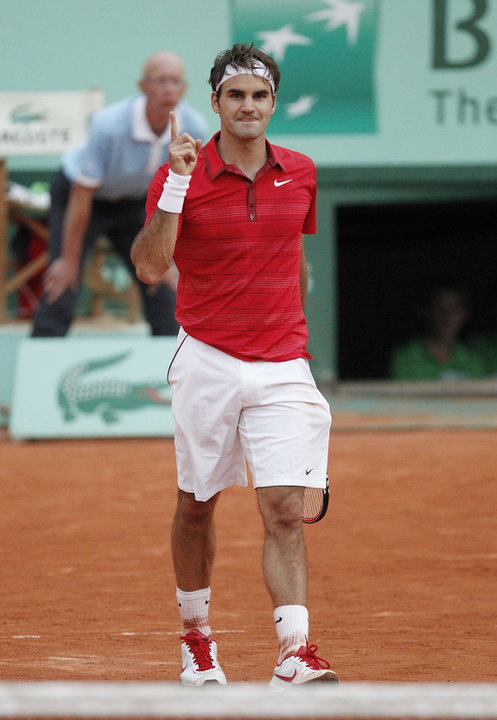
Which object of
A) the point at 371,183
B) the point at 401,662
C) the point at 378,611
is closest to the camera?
the point at 401,662

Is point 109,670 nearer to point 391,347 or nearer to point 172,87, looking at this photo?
point 172,87

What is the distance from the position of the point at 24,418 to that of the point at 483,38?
6116 millimetres

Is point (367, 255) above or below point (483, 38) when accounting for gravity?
below

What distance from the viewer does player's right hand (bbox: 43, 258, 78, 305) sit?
9.96 metres

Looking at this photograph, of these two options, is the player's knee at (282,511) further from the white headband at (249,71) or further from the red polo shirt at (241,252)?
the white headband at (249,71)

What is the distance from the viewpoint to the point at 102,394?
34.2 ft

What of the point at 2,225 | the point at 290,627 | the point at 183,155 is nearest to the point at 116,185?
the point at 2,225

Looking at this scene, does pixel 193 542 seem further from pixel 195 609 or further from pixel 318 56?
pixel 318 56

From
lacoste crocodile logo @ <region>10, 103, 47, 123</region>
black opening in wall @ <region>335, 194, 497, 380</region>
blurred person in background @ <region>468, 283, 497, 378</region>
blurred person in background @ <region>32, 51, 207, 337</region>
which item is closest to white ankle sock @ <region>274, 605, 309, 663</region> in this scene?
blurred person in background @ <region>32, 51, 207, 337</region>

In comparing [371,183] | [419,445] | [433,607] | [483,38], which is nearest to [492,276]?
[371,183]

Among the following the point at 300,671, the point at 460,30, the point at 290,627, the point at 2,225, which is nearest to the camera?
the point at 300,671

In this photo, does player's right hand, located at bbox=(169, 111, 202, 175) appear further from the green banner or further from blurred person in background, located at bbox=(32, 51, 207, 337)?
the green banner

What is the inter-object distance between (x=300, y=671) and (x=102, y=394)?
6739 mm

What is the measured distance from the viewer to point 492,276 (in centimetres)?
1911
